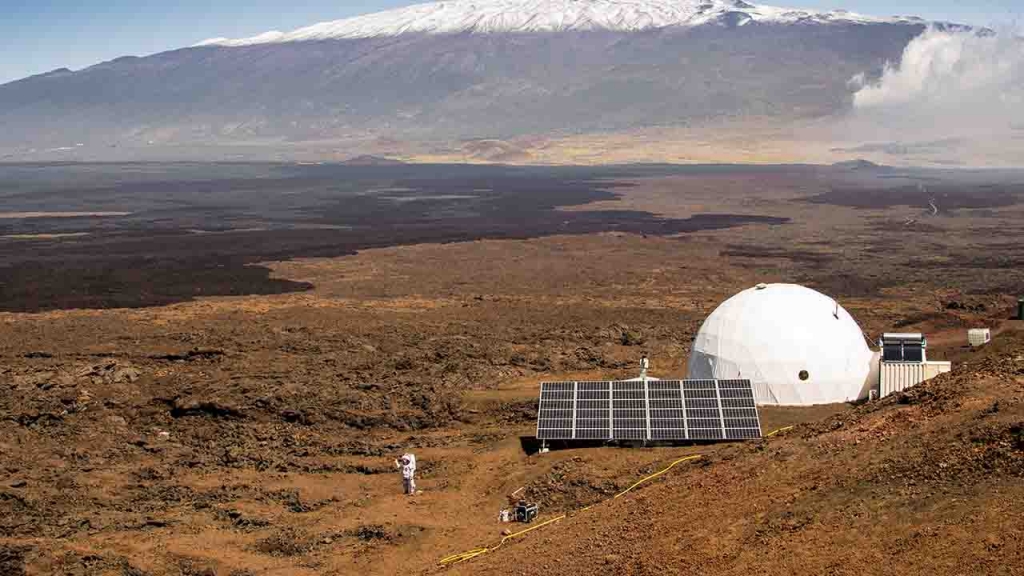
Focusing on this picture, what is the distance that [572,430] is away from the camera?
81.9ft

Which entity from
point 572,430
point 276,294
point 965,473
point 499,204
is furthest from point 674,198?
point 965,473

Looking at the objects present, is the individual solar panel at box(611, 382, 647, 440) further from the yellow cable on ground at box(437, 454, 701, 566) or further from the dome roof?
the dome roof

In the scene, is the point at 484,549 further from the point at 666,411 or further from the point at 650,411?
the point at 666,411

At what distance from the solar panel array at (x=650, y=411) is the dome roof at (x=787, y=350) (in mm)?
2133

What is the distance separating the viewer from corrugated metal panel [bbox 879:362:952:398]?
2652 centimetres

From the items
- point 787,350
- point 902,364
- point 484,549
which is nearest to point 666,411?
point 787,350

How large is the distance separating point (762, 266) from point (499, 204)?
4850 cm

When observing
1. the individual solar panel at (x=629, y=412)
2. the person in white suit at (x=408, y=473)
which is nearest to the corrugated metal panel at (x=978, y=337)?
the individual solar panel at (x=629, y=412)

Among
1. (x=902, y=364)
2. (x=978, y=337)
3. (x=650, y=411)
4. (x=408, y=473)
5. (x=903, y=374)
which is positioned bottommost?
(x=408, y=473)

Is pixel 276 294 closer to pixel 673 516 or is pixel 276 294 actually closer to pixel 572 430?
pixel 572 430

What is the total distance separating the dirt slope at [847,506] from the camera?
14.4 metres

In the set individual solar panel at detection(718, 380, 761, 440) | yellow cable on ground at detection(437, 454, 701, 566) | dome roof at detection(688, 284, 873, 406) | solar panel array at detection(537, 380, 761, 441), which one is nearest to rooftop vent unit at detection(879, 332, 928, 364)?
dome roof at detection(688, 284, 873, 406)

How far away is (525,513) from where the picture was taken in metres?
21.0

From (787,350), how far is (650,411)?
471 centimetres
